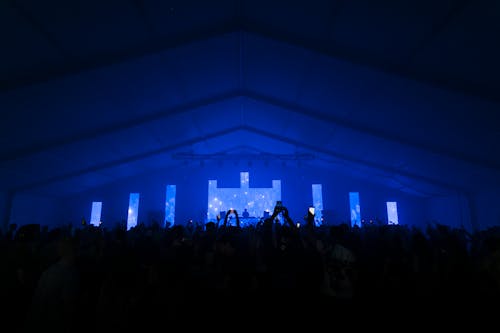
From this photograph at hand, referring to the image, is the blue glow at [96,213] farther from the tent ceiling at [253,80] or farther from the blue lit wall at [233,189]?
the tent ceiling at [253,80]

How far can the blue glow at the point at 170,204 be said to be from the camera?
67.3ft

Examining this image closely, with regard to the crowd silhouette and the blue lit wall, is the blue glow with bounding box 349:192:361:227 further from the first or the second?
the crowd silhouette

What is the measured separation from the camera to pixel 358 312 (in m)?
5.33

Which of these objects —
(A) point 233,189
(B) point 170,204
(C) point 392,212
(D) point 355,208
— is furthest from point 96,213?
(C) point 392,212

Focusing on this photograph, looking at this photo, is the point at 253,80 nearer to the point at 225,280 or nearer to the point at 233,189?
the point at 225,280

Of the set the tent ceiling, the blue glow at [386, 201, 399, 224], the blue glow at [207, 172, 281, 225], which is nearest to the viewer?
the tent ceiling

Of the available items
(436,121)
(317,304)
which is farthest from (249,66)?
(317,304)

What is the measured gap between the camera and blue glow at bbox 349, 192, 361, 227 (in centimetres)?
2044

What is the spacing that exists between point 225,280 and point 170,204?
56.3 feet

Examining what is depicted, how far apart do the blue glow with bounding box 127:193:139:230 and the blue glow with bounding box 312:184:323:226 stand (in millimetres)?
12529

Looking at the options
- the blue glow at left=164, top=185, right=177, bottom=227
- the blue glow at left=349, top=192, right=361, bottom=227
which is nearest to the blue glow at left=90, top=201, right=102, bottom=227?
the blue glow at left=164, top=185, right=177, bottom=227

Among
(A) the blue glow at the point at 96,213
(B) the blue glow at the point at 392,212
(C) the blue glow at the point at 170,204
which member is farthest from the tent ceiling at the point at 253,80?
(C) the blue glow at the point at 170,204

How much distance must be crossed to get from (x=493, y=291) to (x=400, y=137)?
8.78 metres

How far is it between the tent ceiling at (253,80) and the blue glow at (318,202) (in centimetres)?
594
